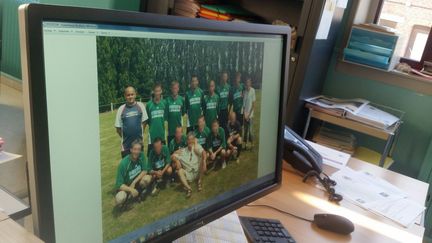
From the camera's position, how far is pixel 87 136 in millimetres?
472

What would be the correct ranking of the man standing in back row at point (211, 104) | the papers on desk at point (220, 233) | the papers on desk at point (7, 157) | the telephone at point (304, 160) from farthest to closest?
the telephone at point (304, 160), the papers on desk at point (7, 157), the papers on desk at point (220, 233), the man standing in back row at point (211, 104)

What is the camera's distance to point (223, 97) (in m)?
0.68

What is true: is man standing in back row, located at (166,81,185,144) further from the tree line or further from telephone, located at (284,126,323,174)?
telephone, located at (284,126,323,174)

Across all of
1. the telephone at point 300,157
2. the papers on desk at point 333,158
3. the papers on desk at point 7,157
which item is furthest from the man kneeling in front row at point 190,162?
the papers on desk at point 333,158

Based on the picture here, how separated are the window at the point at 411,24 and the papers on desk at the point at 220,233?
1981 mm

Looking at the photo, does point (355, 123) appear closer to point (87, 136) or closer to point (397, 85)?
point (397, 85)

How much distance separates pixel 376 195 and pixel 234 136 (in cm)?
70

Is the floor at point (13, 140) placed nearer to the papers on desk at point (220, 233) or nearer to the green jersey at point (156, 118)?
the green jersey at point (156, 118)

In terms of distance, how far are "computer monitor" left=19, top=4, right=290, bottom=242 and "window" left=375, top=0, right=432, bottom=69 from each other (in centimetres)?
203

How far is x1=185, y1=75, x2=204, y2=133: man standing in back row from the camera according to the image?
0.61 meters

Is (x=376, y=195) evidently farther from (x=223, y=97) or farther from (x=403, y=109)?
(x=403, y=109)

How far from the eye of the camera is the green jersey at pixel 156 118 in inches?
21.4

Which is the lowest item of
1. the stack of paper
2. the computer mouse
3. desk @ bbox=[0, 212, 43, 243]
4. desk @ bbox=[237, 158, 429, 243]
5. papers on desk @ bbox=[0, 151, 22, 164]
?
the stack of paper

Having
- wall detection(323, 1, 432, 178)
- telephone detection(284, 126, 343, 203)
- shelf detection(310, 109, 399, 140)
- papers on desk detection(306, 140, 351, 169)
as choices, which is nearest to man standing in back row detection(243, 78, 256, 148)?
telephone detection(284, 126, 343, 203)
